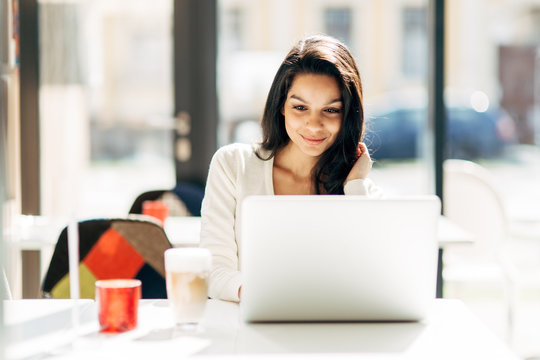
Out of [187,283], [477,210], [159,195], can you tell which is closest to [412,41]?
[477,210]

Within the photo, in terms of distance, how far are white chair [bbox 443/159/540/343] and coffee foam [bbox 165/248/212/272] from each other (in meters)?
2.05

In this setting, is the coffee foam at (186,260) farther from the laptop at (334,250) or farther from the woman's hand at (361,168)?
the woman's hand at (361,168)

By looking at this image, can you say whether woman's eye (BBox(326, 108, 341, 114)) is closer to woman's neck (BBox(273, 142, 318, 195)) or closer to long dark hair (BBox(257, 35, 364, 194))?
long dark hair (BBox(257, 35, 364, 194))

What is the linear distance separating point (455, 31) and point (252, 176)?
11.7m

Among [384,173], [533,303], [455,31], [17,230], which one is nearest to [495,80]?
[455,31]

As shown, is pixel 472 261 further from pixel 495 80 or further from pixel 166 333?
pixel 495 80

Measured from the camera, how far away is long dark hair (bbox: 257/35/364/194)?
199 centimetres

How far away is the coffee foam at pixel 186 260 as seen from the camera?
132 cm

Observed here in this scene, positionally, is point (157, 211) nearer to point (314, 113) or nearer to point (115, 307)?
point (314, 113)

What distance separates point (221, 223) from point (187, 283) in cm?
57

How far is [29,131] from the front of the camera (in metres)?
3.84

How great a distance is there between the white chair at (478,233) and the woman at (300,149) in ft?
4.26

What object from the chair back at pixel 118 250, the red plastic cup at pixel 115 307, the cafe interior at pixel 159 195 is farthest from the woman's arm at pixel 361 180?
the red plastic cup at pixel 115 307

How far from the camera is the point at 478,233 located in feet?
11.4
